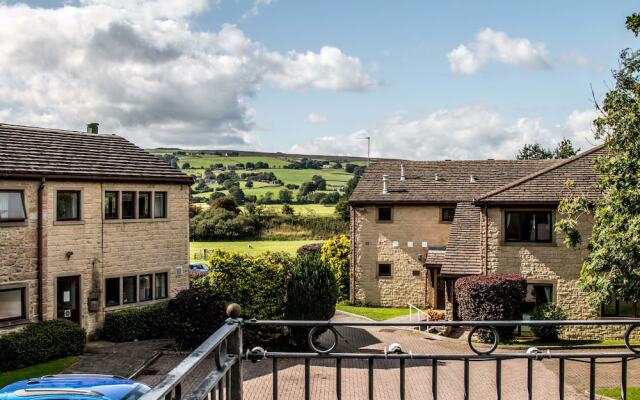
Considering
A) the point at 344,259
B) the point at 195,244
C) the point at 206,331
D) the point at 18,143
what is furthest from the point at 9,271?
the point at 195,244

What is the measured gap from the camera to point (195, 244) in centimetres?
6138

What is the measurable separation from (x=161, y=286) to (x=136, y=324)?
8.79ft

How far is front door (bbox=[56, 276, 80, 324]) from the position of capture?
22641mm

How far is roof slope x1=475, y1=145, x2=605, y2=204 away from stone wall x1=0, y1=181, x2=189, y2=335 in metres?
12.6

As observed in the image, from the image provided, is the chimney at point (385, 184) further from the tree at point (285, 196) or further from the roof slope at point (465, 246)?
the tree at point (285, 196)

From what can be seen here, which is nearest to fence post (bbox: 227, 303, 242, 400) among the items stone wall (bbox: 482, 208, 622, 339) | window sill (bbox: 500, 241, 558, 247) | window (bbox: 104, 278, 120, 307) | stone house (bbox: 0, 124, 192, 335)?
stone house (bbox: 0, 124, 192, 335)

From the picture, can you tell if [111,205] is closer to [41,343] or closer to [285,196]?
[41,343]

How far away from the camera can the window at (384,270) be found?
36.6m

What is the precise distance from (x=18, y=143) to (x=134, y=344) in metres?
8.37

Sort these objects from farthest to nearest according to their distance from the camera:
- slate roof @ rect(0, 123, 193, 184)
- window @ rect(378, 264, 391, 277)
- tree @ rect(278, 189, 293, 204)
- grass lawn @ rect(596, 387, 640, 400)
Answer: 1. tree @ rect(278, 189, 293, 204)
2. window @ rect(378, 264, 391, 277)
3. slate roof @ rect(0, 123, 193, 184)
4. grass lawn @ rect(596, 387, 640, 400)

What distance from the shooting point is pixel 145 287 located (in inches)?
1006

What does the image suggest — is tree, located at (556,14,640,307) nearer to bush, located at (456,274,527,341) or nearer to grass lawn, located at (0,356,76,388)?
bush, located at (456,274,527,341)

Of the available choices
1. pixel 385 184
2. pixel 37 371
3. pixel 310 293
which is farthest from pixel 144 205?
pixel 385 184

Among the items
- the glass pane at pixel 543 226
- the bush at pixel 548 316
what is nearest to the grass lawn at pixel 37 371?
the bush at pixel 548 316
